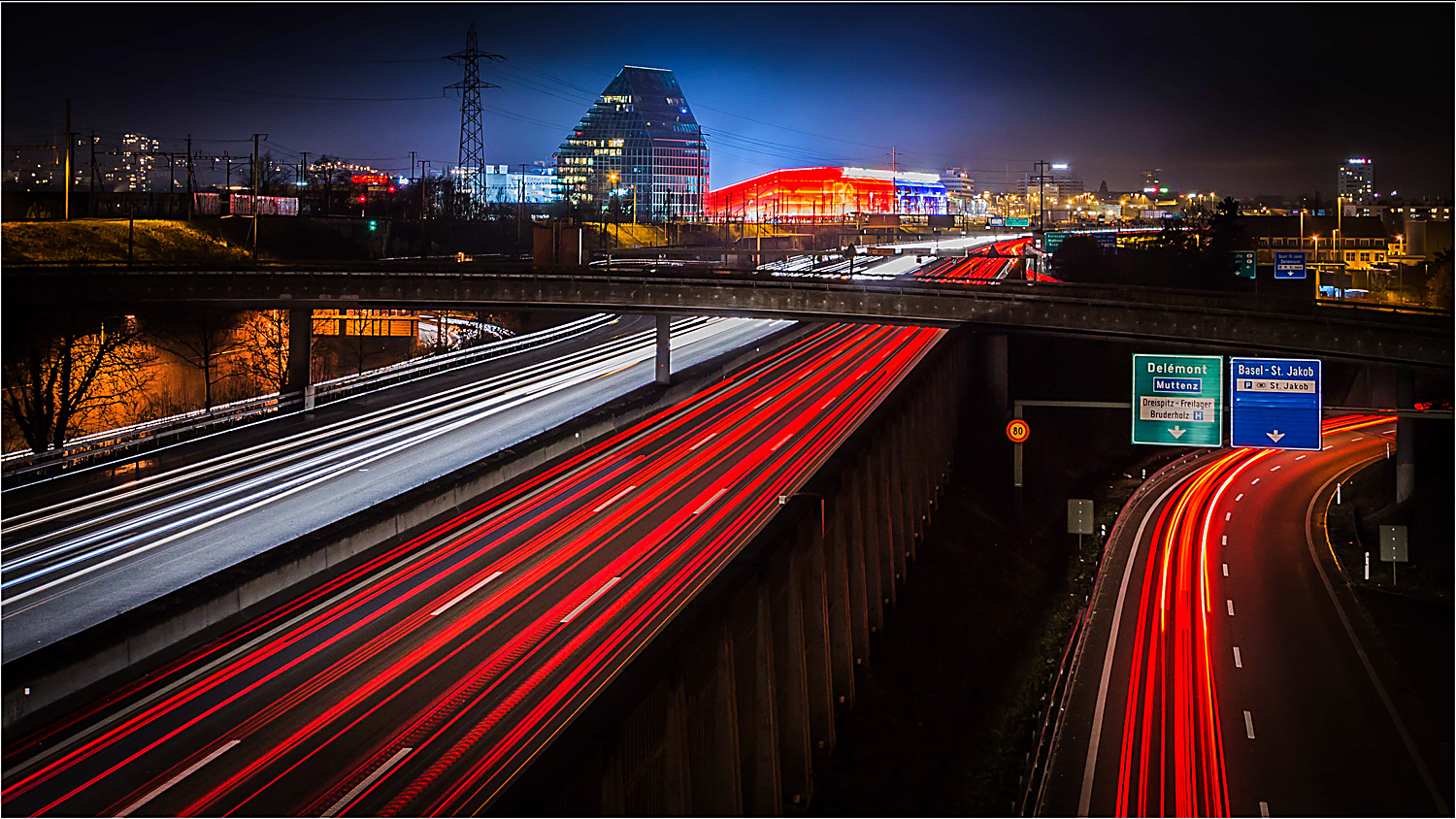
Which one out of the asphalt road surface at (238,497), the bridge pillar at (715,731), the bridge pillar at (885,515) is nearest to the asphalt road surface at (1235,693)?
the bridge pillar at (885,515)

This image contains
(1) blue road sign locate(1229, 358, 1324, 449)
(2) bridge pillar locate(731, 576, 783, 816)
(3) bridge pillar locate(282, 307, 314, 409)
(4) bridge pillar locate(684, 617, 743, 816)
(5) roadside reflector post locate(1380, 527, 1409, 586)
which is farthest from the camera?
(3) bridge pillar locate(282, 307, 314, 409)

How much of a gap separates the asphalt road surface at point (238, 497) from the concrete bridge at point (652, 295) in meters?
3.78

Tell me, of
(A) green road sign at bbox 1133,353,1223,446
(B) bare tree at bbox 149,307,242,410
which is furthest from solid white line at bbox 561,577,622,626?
(B) bare tree at bbox 149,307,242,410

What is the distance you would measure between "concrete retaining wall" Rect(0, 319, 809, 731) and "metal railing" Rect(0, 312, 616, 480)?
931 centimetres

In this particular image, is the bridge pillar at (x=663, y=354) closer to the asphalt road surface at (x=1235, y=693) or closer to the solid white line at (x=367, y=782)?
the asphalt road surface at (x=1235, y=693)

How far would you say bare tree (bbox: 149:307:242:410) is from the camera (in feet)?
144

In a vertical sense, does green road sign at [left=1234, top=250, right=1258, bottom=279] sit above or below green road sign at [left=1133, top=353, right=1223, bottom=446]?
above

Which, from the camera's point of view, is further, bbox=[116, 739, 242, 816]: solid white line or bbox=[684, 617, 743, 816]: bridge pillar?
bbox=[684, 617, 743, 816]: bridge pillar

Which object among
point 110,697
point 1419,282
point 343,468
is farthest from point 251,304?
point 1419,282

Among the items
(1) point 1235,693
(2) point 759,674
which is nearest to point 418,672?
(2) point 759,674

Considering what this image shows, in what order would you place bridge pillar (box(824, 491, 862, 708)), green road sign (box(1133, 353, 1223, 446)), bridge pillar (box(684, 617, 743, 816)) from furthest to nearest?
green road sign (box(1133, 353, 1223, 446)) < bridge pillar (box(824, 491, 862, 708)) < bridge pillar (box(684, 617, 743, 816))

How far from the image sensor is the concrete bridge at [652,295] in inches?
1358

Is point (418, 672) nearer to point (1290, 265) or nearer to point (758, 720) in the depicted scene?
point (758, 720)

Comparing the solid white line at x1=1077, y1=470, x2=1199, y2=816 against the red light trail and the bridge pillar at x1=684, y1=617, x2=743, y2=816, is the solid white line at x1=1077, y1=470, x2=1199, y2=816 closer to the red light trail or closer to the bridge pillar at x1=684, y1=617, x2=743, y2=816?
the red light trail
